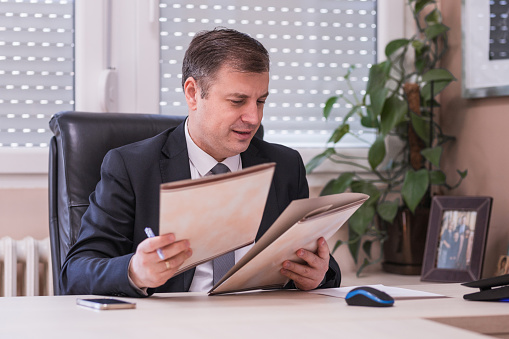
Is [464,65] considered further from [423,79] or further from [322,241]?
[322,241]

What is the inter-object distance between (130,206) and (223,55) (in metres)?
0.42

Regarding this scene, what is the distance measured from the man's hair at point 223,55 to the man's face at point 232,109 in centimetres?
1

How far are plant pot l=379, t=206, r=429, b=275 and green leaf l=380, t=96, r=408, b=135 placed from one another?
0.33 metres

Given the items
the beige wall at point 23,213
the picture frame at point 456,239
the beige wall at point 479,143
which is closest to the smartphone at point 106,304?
the beige wall at point 23,213

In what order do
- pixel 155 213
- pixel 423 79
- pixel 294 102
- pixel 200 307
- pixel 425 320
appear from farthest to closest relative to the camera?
pixel 294 102 < pixel 423 79 < pixel 155 213 < pixel 200 307 < pixel 425 320

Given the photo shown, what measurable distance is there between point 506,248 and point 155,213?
1.41m

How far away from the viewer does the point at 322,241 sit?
4.59 ft

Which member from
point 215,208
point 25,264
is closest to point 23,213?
point 25,264

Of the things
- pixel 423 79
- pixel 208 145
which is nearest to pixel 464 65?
pixel 423 79

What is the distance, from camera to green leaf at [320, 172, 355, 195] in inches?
105

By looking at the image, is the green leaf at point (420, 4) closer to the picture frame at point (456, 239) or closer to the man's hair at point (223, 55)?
the picture frame at point (456, 239)

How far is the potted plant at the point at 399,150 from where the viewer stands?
2.62 metres

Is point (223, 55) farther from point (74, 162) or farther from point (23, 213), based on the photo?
point (23, 213)

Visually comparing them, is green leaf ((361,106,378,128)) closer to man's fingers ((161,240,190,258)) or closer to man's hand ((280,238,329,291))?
man's hand ((280,238,329,291))
